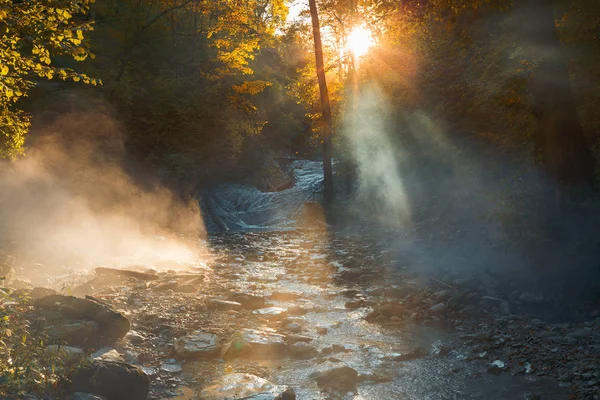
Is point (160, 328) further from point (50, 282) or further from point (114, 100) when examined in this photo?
point (114, 100)

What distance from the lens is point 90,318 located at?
645 centimetres

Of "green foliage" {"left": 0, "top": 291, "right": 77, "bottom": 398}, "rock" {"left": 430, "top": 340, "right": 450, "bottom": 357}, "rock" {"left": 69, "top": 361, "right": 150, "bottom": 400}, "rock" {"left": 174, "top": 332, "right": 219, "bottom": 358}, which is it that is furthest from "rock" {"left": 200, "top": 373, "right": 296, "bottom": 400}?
"rock" {"left": 430, "top": 340, "right": 450, "bottom": 357}

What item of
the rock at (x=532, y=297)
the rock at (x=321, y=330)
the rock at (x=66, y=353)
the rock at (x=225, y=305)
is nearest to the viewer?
the rock at (x=66, y=353)

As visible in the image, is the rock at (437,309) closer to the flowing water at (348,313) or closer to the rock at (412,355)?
the flowing water at (348,313)

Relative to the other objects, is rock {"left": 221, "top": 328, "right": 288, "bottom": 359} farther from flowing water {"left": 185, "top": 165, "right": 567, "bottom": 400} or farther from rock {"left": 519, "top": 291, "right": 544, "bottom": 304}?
rock {"left": 519, "top": 291, "right": 544, "bottom": 304}

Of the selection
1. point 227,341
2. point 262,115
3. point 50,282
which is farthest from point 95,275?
point 262,115

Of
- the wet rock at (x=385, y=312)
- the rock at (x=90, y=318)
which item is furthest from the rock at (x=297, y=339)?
the rock at (x=90, y=318)

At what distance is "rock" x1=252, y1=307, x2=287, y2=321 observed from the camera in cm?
851

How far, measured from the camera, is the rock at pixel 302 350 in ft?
22.2

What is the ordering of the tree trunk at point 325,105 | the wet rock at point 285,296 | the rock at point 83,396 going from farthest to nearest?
the tree trunk at point 325,105
the wet rock at point 285,296
the rock at point 83,396

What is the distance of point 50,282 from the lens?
9680 mm

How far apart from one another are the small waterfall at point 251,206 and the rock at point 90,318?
1382 centimetres

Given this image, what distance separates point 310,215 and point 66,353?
1700cm

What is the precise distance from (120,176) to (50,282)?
10.0 meters
